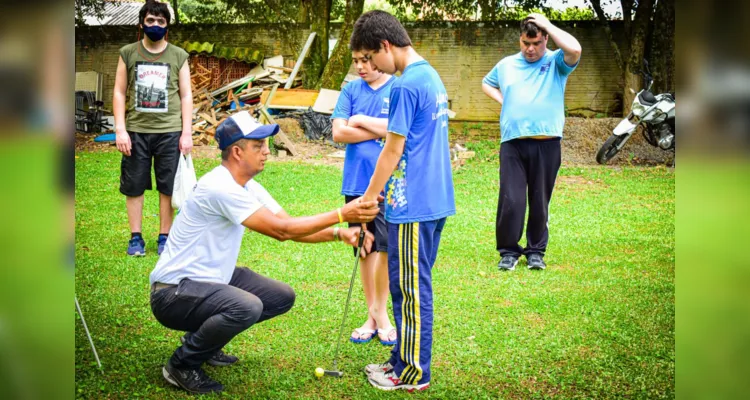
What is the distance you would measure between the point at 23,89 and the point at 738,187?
971mm

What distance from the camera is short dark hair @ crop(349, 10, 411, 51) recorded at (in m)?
3.50

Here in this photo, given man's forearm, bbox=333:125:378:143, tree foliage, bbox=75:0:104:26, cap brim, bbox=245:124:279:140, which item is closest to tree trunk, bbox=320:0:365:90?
tree foliage, bbox=75:0:104:26

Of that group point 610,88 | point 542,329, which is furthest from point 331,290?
point 610,88

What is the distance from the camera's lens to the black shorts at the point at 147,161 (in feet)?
20.8

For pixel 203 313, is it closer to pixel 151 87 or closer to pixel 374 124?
pixel 374 124

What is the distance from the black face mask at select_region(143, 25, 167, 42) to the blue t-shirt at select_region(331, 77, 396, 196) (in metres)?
2.42

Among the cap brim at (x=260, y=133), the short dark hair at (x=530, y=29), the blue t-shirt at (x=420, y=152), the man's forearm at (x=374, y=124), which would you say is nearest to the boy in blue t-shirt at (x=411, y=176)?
the blue t-shirt at (x=420, y=152)

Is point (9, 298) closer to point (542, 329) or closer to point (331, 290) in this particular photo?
point (542, 329)

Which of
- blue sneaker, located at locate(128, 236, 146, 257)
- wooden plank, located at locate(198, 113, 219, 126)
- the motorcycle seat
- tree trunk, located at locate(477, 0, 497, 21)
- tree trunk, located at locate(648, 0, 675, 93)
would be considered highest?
tree trunk, located at locate(477, 0, 497, 21)

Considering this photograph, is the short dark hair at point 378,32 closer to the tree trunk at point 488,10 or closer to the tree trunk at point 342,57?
the tree trunk at point 342,57

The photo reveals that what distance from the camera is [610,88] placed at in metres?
18.0

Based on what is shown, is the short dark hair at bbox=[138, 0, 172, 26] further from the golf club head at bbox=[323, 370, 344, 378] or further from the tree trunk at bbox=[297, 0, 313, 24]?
the tree trunk at bbox=[297, 0, 313, 24]

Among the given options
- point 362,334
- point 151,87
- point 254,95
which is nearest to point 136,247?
point 151,87

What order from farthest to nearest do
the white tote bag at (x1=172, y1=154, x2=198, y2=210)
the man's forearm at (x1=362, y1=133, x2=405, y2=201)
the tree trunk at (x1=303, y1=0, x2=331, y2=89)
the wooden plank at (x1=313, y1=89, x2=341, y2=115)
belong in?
the tree trunk at (x1=303, y1=0, x2=331, y2=89) → the wooden plank at (x1=313, y1=89, x2=341, y2=115) → the white tote bag at (x1=172, y1=154, x2=198, y2=210) → the man's forearm at (x1=362, y1=133, x2=405, y2=201)
